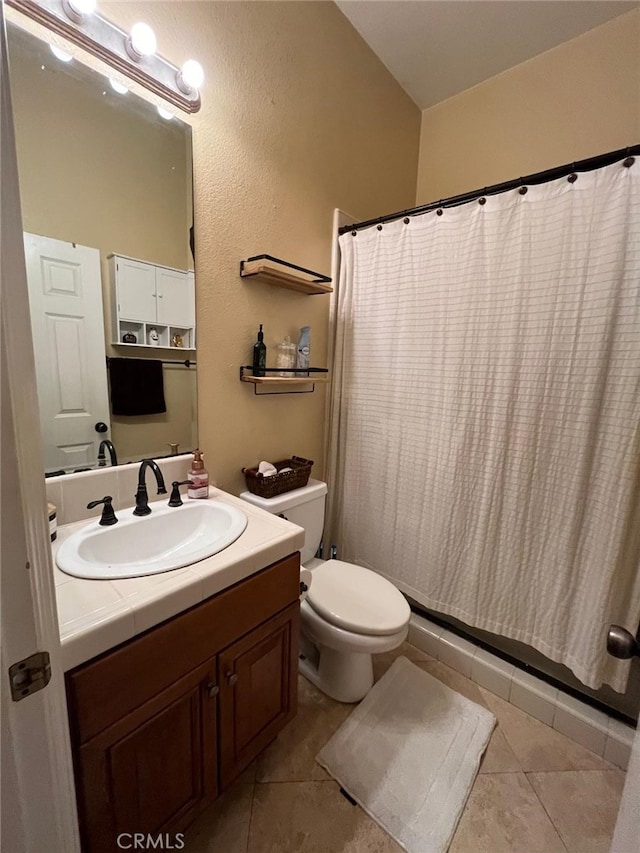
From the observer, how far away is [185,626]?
2.66 ft

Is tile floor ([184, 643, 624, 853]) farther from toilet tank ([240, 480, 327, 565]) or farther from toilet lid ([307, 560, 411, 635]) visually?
toilet tank ([240, 480, 327, 565])

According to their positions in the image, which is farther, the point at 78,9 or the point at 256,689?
the point at 256,689

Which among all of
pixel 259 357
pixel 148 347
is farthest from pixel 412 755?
pixel 148 347

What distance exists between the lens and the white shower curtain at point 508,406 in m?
1.17

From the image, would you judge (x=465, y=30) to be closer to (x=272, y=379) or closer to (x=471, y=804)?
(x=272, y=379)

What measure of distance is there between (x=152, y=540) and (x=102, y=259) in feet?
2.80

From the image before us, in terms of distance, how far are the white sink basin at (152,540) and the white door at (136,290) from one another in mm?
625

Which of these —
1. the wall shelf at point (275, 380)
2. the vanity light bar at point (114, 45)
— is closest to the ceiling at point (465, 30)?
the vanity light bar at point (114, 45)

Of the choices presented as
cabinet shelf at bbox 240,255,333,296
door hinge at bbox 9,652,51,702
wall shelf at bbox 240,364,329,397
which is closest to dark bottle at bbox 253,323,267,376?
wall shelf at bbox 240,364,329,397

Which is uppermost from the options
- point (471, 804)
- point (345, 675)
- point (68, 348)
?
point (68, 348)

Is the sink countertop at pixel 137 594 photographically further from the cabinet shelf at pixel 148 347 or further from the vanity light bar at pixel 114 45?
the vanity light bar at pixel 114 45

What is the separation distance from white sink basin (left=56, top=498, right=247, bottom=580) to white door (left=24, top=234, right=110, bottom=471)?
0.23 meters

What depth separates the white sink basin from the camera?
846 mm

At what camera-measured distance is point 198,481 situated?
1269 millimetres
